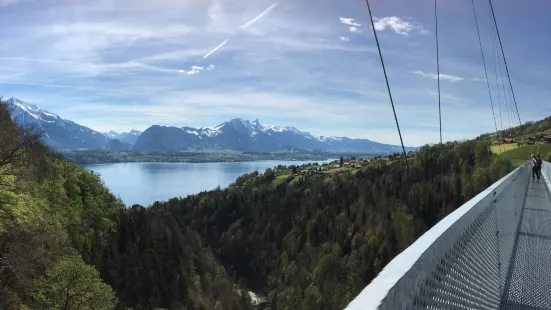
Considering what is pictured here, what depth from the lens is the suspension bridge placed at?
2164mm

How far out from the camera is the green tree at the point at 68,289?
2603cm

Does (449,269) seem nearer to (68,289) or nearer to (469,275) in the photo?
(469,275)

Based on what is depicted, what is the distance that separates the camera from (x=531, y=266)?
899cm

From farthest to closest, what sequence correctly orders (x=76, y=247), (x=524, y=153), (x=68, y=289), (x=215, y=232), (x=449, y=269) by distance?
(x=215, y=232), (x=524, y=153), (x=76, y=247), (x=68, y=289), (x=449, y=269)

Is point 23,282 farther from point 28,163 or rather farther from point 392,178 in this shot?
point 392,178

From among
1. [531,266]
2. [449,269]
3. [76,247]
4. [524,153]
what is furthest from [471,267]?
[524,153]

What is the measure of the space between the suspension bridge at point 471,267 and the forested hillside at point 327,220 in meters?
70.1

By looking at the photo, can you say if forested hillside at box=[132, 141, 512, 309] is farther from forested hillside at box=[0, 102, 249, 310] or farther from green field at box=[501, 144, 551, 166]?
forested hillside at box=[0, 102, 249, 310]

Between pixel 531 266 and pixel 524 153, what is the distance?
355ft

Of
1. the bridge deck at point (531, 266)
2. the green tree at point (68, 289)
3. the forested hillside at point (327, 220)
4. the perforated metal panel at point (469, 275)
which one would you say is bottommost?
the forested hillside at point (327, 220)

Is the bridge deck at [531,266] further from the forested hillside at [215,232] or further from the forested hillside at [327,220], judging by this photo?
the forested hillside at [327,220]

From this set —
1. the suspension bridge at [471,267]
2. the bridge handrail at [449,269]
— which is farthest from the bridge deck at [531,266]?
the bridge handrail at [449,269]

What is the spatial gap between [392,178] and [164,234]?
8497 centimetres

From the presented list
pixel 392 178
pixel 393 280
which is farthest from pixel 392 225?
pixel 393 280
